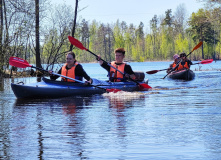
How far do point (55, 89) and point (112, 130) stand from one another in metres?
5.03

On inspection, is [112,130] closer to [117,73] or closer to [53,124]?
[53,124]

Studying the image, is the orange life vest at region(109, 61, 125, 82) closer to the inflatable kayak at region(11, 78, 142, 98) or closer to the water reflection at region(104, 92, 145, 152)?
the inflatable kayak at region(11, 78, 142, 98)

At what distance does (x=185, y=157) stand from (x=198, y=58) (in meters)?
79.2

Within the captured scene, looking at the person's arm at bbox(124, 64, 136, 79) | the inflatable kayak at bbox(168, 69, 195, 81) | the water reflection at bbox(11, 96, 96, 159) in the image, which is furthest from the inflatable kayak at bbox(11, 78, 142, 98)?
the inflatable kayak at bbox(168, 69, 195, 81)

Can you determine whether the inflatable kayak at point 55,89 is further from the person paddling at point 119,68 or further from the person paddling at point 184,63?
the person paddling at point 184,63

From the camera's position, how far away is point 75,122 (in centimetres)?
716

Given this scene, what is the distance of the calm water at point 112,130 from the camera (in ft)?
16.0

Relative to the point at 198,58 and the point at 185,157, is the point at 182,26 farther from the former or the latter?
the point at 185,157

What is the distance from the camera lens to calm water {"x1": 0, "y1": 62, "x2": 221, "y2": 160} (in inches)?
191

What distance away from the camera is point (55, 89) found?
11.2 m

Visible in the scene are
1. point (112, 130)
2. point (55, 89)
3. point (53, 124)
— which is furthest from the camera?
point (55, 89)

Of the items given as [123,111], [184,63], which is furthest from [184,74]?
[123,111]

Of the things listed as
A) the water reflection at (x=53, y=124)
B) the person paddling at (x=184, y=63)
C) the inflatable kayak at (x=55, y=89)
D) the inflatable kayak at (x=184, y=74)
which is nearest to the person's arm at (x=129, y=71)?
the inflatable kayak at (x=55, y=89)

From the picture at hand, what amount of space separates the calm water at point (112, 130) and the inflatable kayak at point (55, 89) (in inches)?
31.8
